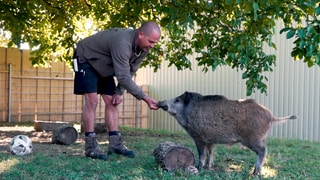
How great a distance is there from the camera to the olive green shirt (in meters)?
5.64

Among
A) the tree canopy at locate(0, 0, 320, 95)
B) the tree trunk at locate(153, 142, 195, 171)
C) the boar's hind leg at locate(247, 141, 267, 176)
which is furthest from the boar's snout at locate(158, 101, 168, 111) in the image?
the tree canopy at locate(0, 0, 320, 95)

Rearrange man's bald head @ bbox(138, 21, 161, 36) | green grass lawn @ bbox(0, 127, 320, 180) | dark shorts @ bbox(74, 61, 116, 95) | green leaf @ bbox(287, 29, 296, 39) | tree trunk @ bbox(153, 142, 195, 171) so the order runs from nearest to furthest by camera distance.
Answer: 1. green leaf @ bbox(287, 29, 296, 39)
2. green grass lawn @ bbox(0, 127, 320, 180)
3. tree trunk @ bbox(153, 142, 195, 171)
4. man's bald head @ bbox(138, 21, 161, 36)
5. dark shorts @ bbox(74, 61, 116, 95)

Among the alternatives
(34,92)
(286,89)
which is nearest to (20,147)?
(286,89)

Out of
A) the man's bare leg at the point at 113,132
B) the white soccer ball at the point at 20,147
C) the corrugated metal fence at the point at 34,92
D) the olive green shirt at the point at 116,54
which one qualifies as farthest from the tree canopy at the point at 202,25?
the corrugated metal fence at the point at 34,92

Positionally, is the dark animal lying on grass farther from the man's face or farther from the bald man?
the man's face

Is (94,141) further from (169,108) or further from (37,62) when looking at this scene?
(37,62)

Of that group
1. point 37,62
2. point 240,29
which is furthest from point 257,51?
point 37,62

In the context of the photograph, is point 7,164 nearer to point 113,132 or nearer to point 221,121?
point 113,132

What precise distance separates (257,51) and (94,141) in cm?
397

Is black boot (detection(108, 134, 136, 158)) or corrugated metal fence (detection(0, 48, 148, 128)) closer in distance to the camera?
black boot (detection(108, 134, 136, 158))

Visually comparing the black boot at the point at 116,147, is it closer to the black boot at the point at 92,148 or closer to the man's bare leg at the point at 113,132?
the man's bare leg at the point at 113,132

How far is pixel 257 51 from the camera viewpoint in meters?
8.55

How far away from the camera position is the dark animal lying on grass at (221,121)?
5332 millimetres

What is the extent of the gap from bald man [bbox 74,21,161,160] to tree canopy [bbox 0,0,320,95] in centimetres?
119
